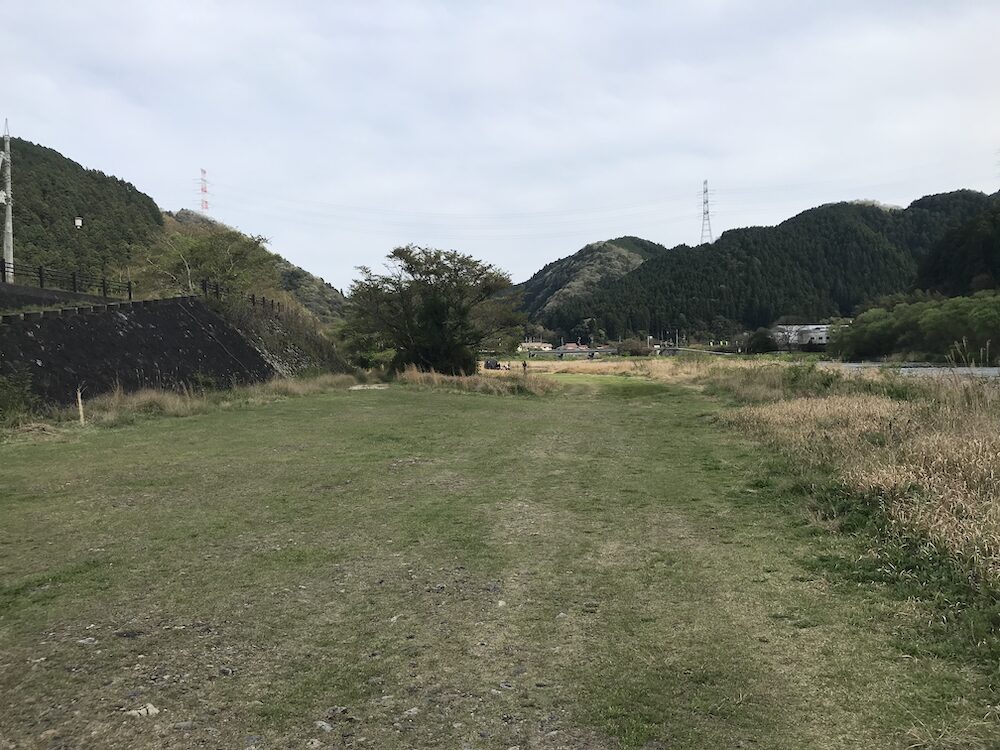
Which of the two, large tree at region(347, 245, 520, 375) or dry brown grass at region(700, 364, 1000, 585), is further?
large tree at region(347, 245, 520, 375)

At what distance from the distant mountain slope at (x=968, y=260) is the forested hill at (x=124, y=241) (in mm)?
80263

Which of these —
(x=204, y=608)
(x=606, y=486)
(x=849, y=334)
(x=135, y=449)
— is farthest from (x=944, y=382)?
(x=849, y=334)

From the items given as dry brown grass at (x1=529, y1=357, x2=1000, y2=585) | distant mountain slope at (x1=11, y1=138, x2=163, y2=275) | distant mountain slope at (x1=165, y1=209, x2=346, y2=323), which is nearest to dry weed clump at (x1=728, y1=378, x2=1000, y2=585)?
dry brown grass at (x1=529, y1=357, x2=1000, y2=585)

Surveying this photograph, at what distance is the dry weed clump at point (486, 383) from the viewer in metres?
29.8

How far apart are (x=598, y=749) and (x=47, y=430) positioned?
1359 cm

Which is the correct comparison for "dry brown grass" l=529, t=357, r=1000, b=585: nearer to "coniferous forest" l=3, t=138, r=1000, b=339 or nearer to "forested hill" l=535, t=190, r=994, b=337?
"coniferous forest" l=3, t=138, r=1000, b=339

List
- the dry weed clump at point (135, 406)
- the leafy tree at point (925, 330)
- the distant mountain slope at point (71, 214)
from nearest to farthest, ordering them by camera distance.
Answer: the dry weed clump at point (135, 406) < the leafy tree at point (925, 330) < the distant mountain slope at point (71, 214)

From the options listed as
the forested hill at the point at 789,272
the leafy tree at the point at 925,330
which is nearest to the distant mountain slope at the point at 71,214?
the leafy tree at the point at 925,330

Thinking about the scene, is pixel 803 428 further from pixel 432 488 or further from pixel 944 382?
pixel 432 488

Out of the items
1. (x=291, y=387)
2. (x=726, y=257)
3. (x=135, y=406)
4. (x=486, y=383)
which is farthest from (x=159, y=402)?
(x=726, y=257)

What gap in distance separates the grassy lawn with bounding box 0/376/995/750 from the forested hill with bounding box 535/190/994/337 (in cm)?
14802

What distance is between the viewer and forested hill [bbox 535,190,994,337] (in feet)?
480

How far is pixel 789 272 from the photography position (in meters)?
152

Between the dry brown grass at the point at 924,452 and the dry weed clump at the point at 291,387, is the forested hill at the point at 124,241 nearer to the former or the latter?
the dry weed clump at the point at 291,387
